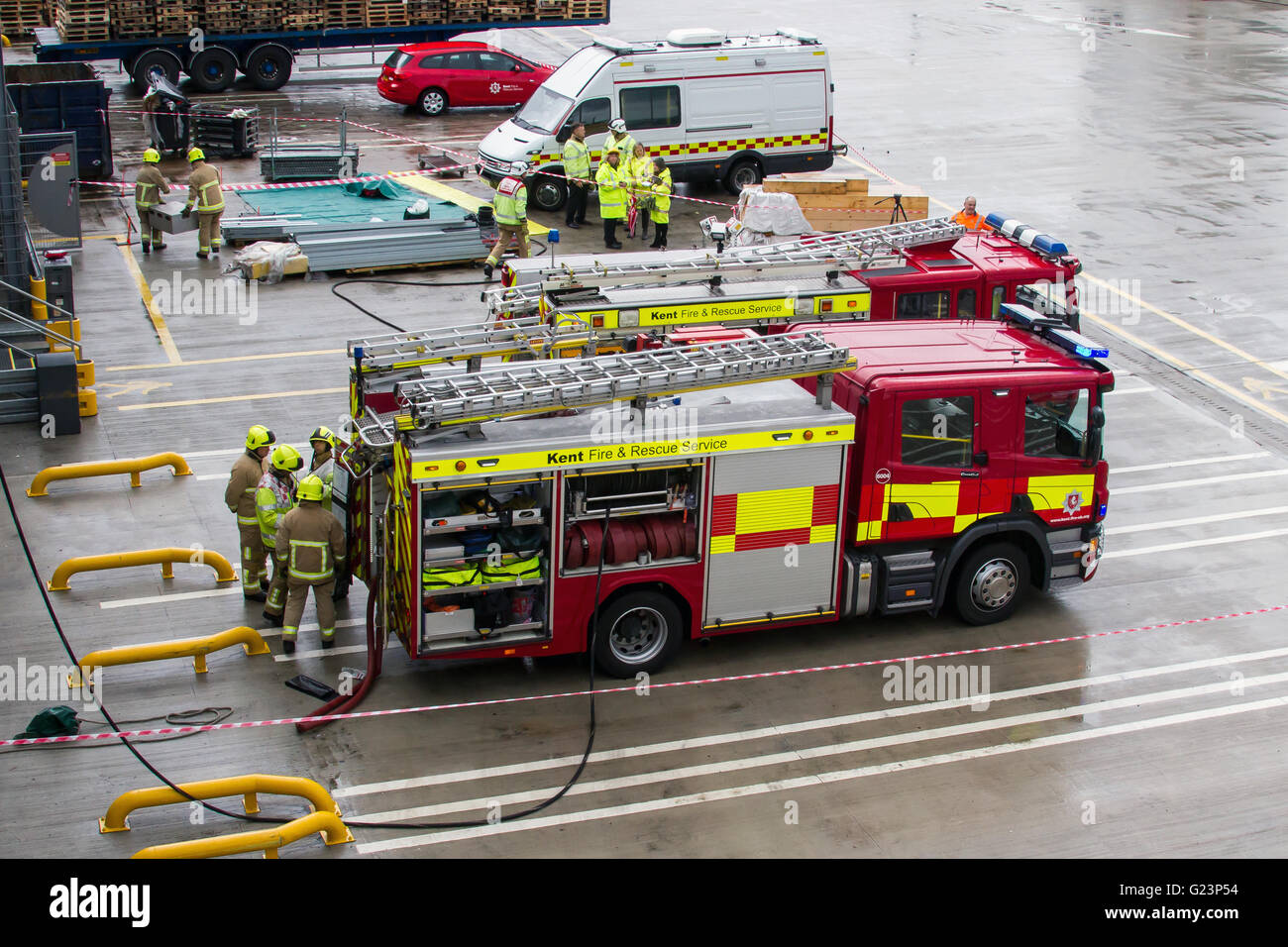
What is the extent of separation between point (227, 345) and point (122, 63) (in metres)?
15.8

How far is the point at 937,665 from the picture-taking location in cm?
1135

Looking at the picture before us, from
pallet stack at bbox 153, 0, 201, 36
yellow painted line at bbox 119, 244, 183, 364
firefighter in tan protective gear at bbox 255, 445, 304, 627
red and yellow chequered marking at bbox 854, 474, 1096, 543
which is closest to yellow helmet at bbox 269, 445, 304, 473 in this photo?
firefighter in tan protective gear at bbox 255, 445, 304, 627

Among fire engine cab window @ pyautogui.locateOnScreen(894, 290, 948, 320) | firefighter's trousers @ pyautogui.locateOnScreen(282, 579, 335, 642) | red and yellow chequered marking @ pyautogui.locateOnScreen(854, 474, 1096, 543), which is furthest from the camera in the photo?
fire engine cab window @ pyautogui.locateOnScreen(894, 290, 948, 320)

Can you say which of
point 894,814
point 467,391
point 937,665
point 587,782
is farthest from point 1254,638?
point 467,391

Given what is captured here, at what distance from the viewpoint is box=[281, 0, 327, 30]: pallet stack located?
31125mm

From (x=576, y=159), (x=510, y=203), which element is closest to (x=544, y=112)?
(x=576, y=159)

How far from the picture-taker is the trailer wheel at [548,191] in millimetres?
23719

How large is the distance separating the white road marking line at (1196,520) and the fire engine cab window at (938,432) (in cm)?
326

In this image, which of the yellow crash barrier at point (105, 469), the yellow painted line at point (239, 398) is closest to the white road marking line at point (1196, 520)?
the yellow painted line at point (239, 398)

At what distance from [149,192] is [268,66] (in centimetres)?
1164

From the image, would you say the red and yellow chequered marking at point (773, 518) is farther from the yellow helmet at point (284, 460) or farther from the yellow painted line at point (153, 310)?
the yellow painted line at point (153, 310)

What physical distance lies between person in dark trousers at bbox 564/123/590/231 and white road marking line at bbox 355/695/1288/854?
47.4 ft

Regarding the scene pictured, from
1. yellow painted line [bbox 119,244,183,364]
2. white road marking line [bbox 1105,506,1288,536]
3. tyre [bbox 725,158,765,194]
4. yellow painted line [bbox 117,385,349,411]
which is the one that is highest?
tyre [bbox 725,158,765,194]

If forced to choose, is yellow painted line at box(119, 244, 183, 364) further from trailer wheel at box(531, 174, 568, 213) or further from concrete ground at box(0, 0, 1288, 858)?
trailer wheel at box(531, 174, 568, 213)
